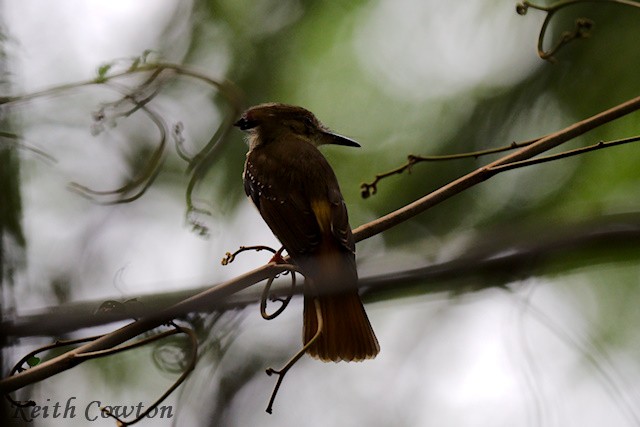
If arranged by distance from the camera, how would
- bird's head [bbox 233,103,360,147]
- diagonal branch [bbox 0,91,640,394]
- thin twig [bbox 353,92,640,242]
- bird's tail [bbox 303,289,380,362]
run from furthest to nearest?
bird's head [bbox 233,103,360,147], bird's tail [bbox 303,289,380,362], thin twig [bbox 353,92,640,242], diagonal branch [bbox 0,91,640,394]

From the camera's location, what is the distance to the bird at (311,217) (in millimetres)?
3221

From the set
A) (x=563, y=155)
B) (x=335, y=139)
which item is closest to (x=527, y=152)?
(x=563, y=155)

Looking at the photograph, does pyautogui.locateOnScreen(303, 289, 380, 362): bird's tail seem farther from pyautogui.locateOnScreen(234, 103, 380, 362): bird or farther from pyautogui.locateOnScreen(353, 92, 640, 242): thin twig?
pyautogui.locateOnScreen(353, 92, 640, 242): thin twig

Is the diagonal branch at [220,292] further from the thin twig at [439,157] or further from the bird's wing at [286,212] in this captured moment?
the bird's wing at [286,212]

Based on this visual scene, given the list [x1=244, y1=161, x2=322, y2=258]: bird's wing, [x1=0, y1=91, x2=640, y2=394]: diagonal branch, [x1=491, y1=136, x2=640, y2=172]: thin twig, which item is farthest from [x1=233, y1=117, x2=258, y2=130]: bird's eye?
A: [x1=491, y1=136, x2=640, y2=172]: thin twig

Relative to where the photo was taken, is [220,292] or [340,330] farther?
[340,330]

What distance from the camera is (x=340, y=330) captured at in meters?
3.23

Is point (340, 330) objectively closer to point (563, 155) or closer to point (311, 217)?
point (311, 217)

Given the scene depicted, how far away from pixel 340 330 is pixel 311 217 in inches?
24.8

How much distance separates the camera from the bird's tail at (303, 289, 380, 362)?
320 cm

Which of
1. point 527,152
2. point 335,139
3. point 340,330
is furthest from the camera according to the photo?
point 335,139

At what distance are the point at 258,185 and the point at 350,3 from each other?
12.4 feet

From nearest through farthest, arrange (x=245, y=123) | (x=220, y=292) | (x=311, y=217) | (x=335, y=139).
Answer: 1. (x=220, y=292)
2. (x=311, y=217)
3. (x=245, y=123)
4. (x=335, y=139)

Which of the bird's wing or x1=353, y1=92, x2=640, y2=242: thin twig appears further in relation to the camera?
the bird's wing
